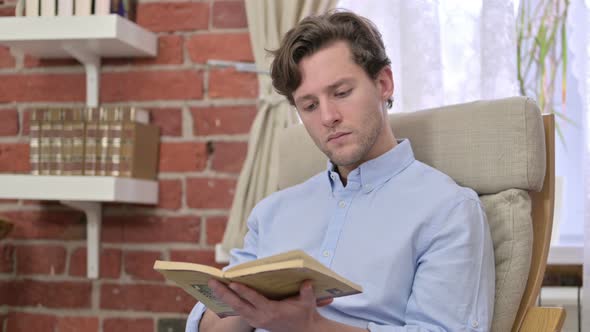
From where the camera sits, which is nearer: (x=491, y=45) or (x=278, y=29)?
(x=491, y=45)

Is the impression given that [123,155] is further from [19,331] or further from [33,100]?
[19,331]

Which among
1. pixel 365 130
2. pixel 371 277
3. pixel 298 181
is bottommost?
pixel 371 277

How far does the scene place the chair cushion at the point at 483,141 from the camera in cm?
129

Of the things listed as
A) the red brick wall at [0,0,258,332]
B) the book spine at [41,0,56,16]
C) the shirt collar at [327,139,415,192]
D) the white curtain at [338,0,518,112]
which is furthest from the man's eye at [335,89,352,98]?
the book spine at [41,0,56,16]

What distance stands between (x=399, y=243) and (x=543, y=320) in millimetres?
264

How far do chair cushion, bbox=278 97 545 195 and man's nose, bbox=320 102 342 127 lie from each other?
210 millimetres

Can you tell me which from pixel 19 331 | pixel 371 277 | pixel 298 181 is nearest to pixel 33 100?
pixel 19 331

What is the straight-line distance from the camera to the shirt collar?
1326mm

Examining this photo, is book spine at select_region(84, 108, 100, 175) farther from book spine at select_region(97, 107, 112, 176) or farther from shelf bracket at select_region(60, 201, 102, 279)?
shelf bracket at select_region(60, 201, 102, 279)

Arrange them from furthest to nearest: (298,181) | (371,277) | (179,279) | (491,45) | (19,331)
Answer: (19,331), (491,45), (298,181), (371,277), (179,279)

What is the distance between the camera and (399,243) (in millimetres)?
1202

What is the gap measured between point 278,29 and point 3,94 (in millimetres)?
842

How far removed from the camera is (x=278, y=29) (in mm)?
1956

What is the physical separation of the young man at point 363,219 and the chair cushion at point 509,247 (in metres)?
0.06
